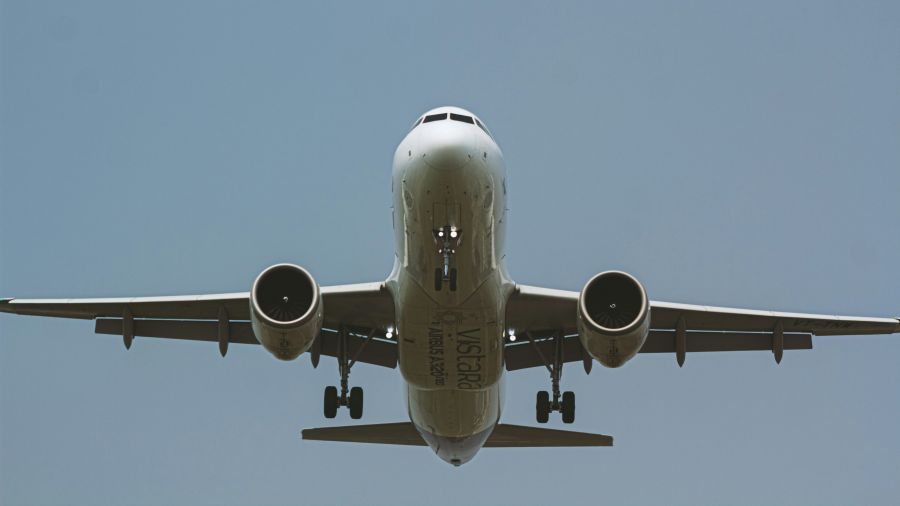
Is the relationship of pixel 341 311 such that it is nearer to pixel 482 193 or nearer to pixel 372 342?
pixel 372 342

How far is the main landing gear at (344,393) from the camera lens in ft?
83.1

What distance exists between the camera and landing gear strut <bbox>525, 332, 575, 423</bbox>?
25.2 metres

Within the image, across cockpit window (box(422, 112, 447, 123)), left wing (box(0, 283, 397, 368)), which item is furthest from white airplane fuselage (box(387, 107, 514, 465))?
left wing (box(0, 283, 397, 368))

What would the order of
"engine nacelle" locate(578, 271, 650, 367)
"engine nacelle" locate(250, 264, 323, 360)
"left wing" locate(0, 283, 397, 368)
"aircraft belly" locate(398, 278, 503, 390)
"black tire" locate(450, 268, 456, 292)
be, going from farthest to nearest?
"left wing" locate(0, 283, 397, 368) < "aircraft belly" locate(398, 278, 503, 390) < "engine nacelle" locate(578, 271, 650, 367) < "engine nacelle" locate(250, 264, 323, 360) < "black tire" locate(450, 268, 456, 292)

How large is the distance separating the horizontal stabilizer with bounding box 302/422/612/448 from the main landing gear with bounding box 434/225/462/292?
6.87 meters

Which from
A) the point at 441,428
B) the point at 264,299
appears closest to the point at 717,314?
the point at 441,428

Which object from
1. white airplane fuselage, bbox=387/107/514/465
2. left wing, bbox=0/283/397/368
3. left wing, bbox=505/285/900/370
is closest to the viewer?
white airplane fuselage, bbox=387/107/514/465

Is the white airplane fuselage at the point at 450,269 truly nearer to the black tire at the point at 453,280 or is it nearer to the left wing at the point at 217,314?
the black tire at the point at 453,280

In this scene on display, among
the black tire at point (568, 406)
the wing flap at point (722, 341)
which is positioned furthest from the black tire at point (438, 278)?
the wing flap at point (722, 341)

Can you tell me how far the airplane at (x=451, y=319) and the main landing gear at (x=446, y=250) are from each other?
0.02 m

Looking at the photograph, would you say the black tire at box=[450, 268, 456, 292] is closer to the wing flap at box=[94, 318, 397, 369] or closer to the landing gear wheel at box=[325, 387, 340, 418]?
the wing flap at box=[94, 318, 397, 369]

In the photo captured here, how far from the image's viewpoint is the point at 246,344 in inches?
1022

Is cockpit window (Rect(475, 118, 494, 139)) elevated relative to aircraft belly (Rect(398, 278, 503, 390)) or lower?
elevated

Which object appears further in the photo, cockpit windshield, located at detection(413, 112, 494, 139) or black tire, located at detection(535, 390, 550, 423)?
black tire, located at detection(535, 390, 550, 423)
